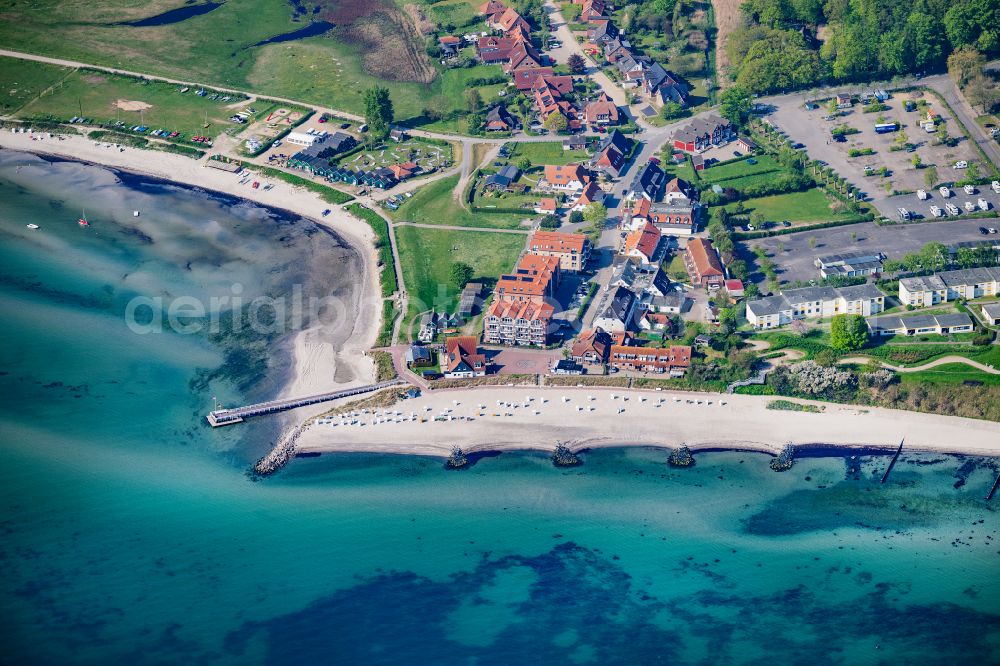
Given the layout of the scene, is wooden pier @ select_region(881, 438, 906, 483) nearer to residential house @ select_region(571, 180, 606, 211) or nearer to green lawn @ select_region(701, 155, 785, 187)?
green lawn @ select_region(701, 155, 785, 187)

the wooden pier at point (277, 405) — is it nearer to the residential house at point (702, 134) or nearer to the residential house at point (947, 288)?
the residential house at point (947, 288)

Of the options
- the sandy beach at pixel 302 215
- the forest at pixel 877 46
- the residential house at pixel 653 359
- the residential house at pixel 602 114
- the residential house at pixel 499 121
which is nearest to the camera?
the residential house at pixel 653 359

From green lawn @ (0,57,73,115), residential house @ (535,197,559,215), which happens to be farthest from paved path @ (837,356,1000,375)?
green lawn @ (0,57,73,115)

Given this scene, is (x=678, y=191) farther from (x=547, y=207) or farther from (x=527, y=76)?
(x=527, y=76)

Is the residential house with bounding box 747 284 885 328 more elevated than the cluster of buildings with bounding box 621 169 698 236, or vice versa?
the cluster of buildings with bounding box 621 169 698 236

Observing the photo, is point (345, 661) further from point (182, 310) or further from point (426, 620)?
point (182, 310)

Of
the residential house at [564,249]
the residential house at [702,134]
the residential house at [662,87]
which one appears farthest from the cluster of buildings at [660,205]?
the residential house at [662,87]

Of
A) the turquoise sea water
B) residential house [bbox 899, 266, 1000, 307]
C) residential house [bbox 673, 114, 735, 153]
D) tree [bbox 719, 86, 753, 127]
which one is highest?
tree [bbox 719, 86, 753, 127]

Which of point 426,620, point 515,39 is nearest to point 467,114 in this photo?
point 515,39
